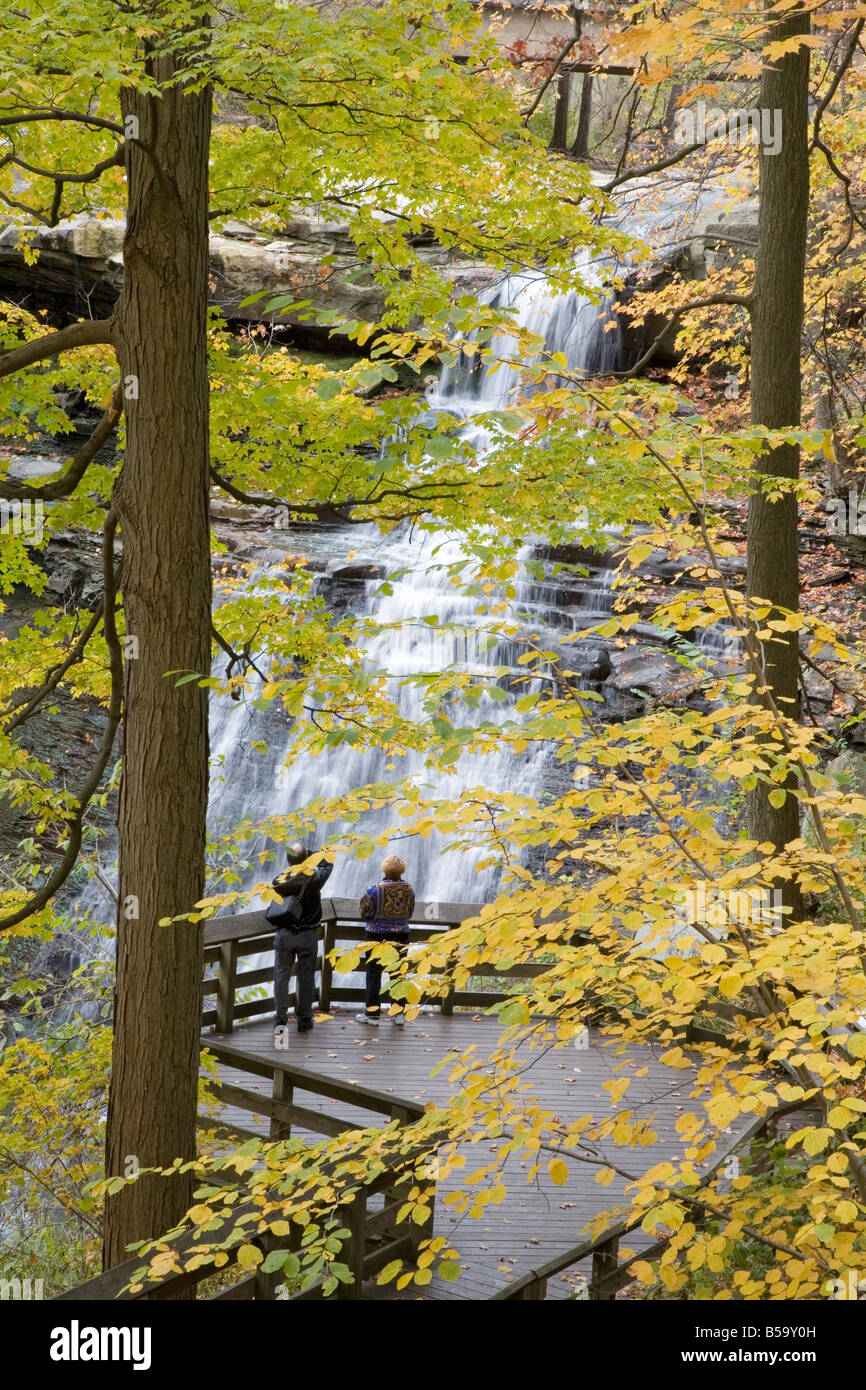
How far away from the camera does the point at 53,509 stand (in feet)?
21.3

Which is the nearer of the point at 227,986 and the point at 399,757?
the point at 227,986

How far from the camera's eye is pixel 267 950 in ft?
31.9

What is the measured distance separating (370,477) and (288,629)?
3.50ft

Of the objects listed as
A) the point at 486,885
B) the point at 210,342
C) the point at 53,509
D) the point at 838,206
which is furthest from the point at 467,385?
the point at 53,509

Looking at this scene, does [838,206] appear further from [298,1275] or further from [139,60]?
[298,1275]

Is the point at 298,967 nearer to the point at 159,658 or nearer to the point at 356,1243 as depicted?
the point at 356,1243

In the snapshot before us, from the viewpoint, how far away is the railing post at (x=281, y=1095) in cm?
672

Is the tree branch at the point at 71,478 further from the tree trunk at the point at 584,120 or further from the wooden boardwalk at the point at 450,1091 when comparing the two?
the tree trunk at the point at 584,120

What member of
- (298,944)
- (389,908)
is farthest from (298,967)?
(389,908)

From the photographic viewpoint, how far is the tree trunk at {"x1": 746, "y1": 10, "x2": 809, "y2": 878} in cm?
746

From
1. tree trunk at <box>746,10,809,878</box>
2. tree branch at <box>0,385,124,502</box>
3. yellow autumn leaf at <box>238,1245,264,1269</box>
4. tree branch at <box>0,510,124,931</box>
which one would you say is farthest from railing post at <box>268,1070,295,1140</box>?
tree branch at <box>0,385,124,502</box>

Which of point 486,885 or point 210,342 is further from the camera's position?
point 486,885

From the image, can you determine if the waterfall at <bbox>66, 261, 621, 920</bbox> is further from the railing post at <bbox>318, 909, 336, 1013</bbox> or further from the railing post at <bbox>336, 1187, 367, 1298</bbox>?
the railing post at <bbox>336, 1187, 367, 1298</bbox>

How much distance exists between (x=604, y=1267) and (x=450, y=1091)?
9.17ft
